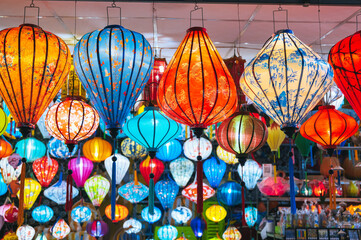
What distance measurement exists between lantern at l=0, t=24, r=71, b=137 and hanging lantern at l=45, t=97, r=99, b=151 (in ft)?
1.95

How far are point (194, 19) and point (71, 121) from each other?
1.52 metres

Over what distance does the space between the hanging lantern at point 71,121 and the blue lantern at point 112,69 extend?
65 cm

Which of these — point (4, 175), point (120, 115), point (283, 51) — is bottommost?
point (4, 175)

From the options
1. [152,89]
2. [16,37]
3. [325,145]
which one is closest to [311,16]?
[325,145]

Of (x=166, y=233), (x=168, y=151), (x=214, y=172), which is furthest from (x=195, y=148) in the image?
(x=166, y=233)

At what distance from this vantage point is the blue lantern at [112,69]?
6.19 feet

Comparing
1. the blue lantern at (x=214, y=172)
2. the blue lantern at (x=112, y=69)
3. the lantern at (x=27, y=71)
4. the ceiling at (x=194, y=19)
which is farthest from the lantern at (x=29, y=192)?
the blue lantern at (x=112, y=69)

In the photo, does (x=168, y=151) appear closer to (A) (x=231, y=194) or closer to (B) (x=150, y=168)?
(B) (x=150, y=168)

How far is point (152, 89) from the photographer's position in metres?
2.87

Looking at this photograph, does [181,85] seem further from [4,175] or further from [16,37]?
[4,175]

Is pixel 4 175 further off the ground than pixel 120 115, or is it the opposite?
pixel 120 115

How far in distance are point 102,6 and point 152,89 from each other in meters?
0.88

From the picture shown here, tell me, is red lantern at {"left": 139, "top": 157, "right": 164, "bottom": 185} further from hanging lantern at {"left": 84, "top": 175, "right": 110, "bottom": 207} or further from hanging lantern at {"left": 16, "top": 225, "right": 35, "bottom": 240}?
hanging lantern at {"left": 16, "top": 225, "right": 35, "bottom": 240}

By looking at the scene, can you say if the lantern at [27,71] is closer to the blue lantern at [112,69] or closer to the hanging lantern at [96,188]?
the blue lantern at [112,69]
